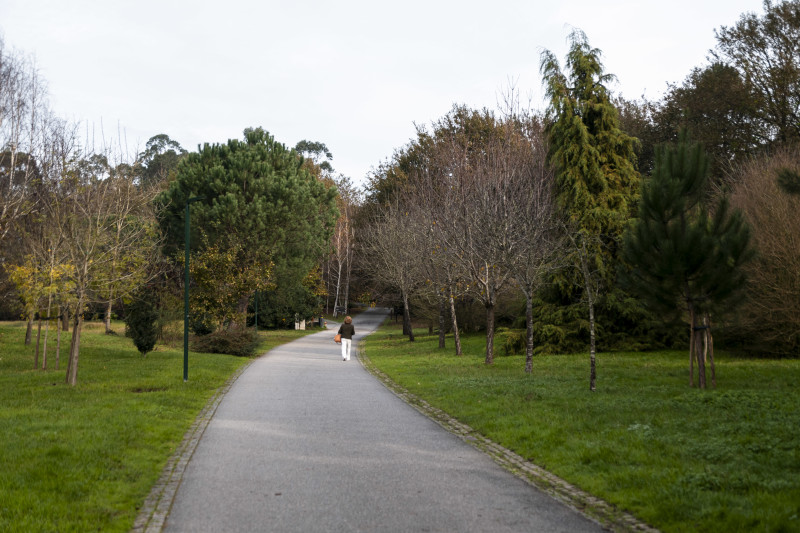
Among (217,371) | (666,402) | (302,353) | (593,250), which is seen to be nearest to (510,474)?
(666,402)

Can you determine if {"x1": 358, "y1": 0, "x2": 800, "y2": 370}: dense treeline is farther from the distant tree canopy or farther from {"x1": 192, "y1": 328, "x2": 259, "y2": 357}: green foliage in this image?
{"x1": 192, "y1": 328, "x2": 259, "y2": 357}: green foliage

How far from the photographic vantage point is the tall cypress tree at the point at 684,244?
44.5 ft

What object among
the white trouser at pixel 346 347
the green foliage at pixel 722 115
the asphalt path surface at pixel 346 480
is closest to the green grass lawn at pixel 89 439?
the asphalt path surface at pixel 346 480

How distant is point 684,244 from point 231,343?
19.4m

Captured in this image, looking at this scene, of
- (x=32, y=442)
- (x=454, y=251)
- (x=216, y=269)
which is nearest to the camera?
(x=32, y=442)

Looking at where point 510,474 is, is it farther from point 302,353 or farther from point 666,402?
point 302,353

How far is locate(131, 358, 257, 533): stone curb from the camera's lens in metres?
5.67

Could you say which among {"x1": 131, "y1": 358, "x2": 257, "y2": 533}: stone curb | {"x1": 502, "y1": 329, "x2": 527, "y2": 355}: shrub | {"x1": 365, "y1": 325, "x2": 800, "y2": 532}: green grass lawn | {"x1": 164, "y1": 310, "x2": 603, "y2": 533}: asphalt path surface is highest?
{"x1": 502, "y1": 329, "x2": 527, "y2": 355}: shrub

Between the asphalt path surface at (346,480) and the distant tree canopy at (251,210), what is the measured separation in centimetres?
2226

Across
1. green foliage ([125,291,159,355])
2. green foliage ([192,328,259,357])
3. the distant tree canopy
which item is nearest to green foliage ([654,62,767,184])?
the distant tree canopy

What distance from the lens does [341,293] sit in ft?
238

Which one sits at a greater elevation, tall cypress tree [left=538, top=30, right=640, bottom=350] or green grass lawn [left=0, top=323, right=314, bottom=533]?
tall cypress tree [left=538, top=30, right=640, bottom=350]

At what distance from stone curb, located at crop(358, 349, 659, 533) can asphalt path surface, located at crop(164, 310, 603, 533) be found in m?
0.14

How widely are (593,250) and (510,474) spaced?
18.9 m
